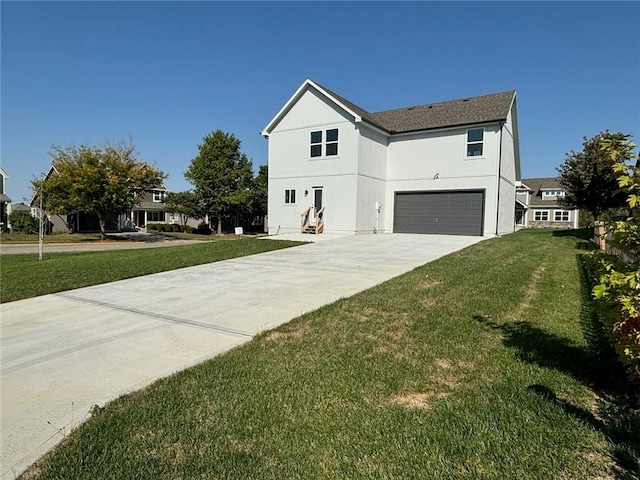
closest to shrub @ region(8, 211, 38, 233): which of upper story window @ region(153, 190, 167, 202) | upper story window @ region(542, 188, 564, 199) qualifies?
upper story window @ region(153, 190, 167, 202)

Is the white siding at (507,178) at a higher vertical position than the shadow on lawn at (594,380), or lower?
higher

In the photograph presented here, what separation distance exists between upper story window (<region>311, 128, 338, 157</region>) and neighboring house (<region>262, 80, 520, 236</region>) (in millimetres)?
58

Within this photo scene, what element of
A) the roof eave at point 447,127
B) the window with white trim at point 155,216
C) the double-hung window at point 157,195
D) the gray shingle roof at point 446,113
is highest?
the gray shingle roof at point 446,113

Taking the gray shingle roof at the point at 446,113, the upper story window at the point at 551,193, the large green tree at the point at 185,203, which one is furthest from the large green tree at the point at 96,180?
the upper story window at the point at 551,193

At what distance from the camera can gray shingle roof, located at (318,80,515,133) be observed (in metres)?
19.4

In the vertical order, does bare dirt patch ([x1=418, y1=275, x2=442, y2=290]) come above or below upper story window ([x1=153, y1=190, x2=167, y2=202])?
below

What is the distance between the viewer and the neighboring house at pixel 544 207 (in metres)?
43.5

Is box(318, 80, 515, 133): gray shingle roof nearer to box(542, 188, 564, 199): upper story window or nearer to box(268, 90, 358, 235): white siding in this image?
box(268, 90, 358, 235): white siding

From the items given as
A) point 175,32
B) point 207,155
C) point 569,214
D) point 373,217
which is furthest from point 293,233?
point 569,214

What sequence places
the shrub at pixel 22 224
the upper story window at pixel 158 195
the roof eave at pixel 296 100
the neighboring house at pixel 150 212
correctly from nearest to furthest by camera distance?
the roof eave at pixel 296 100 → the shrub at pixel 22 224 → the neighboring house at pixel 150 212 → the upper story window at pixel 158 195

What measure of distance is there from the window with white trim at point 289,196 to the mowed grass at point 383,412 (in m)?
17.5

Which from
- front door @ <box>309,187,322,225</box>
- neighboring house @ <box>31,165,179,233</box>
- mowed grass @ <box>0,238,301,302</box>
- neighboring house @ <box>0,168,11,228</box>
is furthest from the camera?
neighboring house @ <box>31,165,179,233</box>

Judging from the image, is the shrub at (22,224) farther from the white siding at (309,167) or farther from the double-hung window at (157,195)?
the white siding at (309,167)

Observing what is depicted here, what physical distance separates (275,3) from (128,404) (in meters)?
15.0
